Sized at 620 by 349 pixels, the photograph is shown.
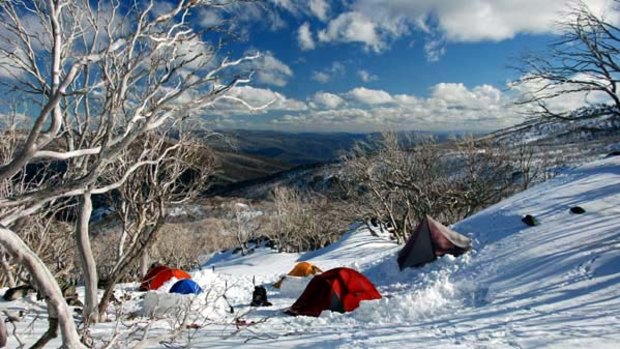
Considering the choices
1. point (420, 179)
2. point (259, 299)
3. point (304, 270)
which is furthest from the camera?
point (420, 179)

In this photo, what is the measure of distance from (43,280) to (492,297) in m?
10.7

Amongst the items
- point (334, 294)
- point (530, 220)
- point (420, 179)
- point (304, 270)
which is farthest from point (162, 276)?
point (420, 179)

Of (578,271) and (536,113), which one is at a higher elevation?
(536,113)

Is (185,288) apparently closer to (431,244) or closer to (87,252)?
(87,252)

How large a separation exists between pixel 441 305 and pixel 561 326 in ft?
14.3

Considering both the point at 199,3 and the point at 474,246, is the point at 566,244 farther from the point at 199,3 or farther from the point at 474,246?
the point at 199,3

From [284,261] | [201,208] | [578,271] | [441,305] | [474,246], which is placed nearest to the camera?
[578,271]

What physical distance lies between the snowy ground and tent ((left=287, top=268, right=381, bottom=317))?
0.92 metres

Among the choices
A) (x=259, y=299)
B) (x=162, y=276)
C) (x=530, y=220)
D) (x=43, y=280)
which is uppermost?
(x=43, y=280)

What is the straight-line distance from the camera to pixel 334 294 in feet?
46.6

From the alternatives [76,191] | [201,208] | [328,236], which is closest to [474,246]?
[76,191]

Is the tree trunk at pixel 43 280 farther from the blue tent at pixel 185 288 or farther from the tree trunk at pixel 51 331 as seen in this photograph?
the blue tent at pixel 185 288

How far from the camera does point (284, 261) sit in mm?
31344

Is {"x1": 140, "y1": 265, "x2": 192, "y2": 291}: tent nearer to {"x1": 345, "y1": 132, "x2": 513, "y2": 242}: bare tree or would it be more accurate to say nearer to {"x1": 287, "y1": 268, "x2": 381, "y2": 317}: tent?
{"x1": 287, "y1": 268, "x2": 381, "y2": 317}: tent
